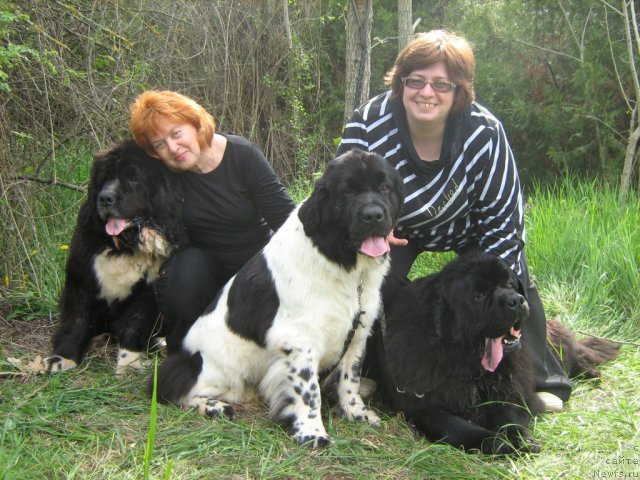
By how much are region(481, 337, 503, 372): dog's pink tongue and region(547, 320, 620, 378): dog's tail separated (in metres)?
0.72

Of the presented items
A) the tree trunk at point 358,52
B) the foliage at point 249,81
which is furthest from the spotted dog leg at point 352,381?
the tree trunk at point 358,52

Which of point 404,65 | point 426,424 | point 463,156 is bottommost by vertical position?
point 426,424

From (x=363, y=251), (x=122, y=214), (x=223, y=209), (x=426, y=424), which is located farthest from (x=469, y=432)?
(x=122, y=214)

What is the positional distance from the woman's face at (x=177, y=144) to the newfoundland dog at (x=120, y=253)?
100 mm

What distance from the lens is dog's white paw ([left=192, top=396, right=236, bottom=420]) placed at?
3047mm

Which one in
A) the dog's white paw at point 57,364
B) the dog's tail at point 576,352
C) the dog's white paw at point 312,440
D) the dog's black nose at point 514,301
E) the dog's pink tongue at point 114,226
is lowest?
the dog's white paw at point 57,364

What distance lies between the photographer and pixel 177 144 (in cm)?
339

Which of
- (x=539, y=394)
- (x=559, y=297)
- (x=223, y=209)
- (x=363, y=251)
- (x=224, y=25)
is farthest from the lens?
(x=224, y=25)

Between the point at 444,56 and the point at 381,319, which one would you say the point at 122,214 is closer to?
the point at 381,319

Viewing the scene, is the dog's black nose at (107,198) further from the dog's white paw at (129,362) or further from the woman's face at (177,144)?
the dog's white paw at (129,362)

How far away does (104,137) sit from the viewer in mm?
4578

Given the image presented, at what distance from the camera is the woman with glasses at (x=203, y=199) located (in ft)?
11.3

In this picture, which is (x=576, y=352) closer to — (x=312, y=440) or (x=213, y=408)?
(x=312, y=440)

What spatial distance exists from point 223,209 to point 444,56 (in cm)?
141
